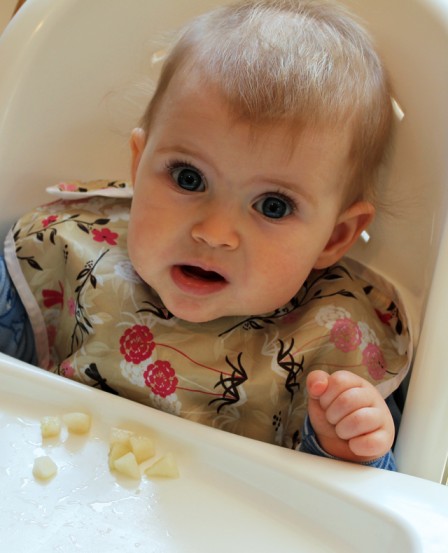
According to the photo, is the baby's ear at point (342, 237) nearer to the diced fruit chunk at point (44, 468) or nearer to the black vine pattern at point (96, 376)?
the black vine pattern at point (96, 376)

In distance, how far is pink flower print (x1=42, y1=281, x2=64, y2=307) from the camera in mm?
960

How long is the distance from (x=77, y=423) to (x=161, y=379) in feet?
0.49

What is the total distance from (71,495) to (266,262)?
29 cm

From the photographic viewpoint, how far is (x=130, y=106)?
1.00m

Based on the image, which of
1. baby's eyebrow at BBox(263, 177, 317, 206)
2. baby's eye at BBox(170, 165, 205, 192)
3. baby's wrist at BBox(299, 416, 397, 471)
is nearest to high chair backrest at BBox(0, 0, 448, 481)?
baby's wrist at BBox(299, 416, 397, 471)

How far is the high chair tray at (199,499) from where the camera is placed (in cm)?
61

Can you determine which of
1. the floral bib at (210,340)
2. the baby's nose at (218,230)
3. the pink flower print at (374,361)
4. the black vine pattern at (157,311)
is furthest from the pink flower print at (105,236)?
the pink flower print at (374,361)

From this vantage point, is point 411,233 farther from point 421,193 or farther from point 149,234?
point 149,234

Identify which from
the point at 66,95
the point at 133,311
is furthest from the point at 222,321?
the point at 66,95

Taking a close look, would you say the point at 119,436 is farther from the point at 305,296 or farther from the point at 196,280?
the point at 305,296

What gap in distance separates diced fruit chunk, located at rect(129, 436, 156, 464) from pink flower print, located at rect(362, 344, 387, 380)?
0.27m

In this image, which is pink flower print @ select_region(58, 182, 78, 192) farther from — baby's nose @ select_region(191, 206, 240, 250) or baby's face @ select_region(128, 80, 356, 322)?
baby's nose @ select_region(191, 206, 240, 250)

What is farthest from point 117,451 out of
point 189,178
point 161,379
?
point 189,178

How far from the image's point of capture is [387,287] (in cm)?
92
